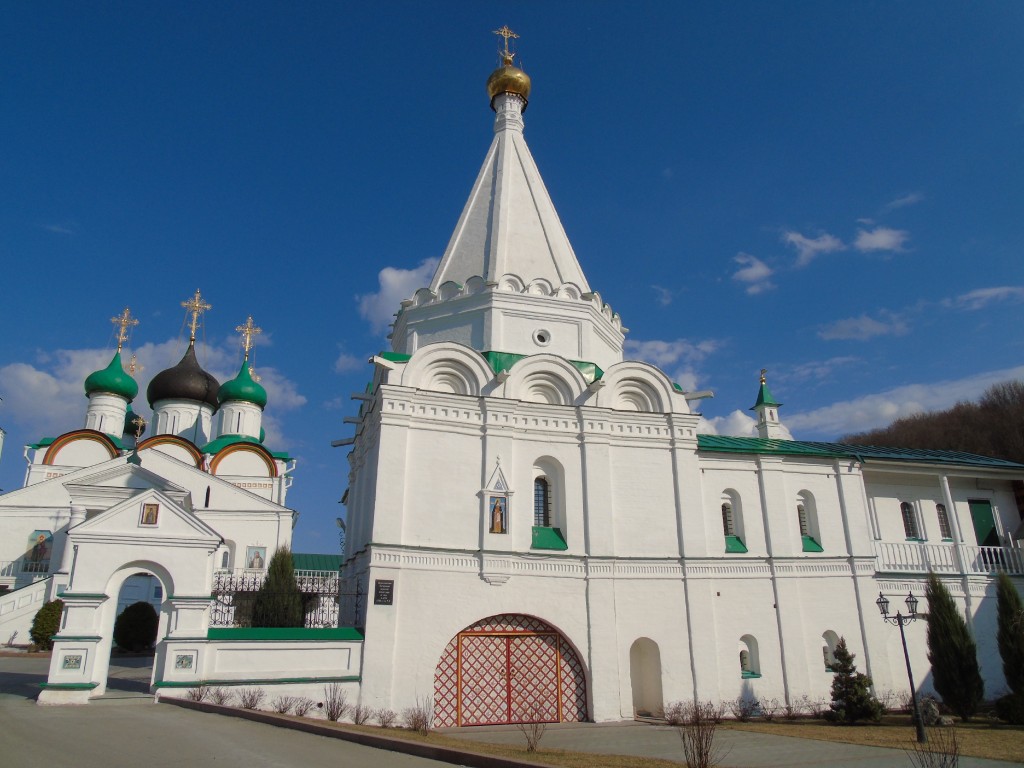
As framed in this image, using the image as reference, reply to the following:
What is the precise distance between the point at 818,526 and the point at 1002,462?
7115mm

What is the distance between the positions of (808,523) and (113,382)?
2789cm

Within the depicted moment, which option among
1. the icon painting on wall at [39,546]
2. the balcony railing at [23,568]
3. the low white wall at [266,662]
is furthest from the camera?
the icon painting on wall at [39,546]

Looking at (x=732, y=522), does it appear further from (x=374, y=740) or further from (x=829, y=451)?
(x=374, y=740)

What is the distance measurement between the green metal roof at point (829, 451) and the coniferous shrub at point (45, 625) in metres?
17.5

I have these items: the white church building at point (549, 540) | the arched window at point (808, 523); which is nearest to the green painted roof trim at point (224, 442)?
the white church building at point (549, 540)

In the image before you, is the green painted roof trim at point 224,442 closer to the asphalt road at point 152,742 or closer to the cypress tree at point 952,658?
the asphalt road at point 152,742

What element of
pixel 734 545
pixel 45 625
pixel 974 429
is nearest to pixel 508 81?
pixel 734 545

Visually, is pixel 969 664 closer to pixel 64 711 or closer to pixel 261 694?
pixel 261 694

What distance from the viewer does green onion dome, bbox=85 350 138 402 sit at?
100 ft

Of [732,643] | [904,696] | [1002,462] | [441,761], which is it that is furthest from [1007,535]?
[441,761]

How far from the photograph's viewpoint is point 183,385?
32.2 metres

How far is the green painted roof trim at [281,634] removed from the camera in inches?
446

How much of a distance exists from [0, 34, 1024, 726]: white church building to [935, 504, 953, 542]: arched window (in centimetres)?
6

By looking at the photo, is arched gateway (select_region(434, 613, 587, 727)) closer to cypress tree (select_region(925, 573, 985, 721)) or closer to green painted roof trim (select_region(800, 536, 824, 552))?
green painted roof trim (select_region(800, 536, 824, 552))
